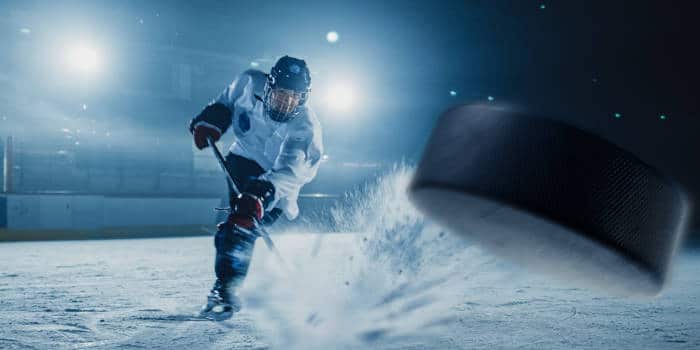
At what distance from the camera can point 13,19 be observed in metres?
11.1

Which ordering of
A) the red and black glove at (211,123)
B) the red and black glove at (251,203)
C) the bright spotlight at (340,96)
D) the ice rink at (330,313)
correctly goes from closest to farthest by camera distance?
1. the ice rink at (330,313)
2. the red and black glove at (251,203)
3. the red and black glove at (211,123)
4. the bright spotlight at (340,96)

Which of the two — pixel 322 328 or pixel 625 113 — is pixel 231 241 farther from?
pixel 625 113

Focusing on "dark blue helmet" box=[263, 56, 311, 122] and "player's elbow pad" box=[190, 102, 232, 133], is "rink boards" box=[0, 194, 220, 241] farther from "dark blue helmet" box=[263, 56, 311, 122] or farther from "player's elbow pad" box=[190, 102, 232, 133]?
"dark blue helmet" box=[263, 56, 311, 122]

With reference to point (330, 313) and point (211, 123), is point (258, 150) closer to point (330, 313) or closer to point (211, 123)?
point (211, 123)

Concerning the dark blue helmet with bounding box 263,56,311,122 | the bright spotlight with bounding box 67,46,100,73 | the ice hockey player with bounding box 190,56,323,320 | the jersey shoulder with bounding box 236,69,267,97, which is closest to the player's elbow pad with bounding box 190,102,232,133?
the ice hockey player with bounding box 190,56,323,320

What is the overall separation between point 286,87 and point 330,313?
1049 mm

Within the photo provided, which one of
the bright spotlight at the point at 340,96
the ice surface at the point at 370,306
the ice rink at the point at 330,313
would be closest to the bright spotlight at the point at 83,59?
the bright spotlight at the point at 340,96

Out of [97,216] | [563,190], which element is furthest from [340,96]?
[563,190]

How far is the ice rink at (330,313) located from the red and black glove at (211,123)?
84 centimetres

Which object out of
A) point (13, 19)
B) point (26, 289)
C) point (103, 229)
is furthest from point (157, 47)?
point (26, 289)

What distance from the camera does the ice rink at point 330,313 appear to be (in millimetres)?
2105

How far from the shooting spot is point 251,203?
2.50 meters

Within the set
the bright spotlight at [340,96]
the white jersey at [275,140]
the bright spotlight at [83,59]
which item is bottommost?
the white jersey at [275,140]

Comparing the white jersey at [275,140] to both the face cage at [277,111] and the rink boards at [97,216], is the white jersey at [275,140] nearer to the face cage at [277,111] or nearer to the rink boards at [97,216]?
the face cage at [277,111]
